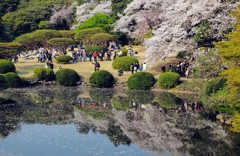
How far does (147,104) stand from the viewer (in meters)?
32.6

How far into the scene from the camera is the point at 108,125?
85.8 ft

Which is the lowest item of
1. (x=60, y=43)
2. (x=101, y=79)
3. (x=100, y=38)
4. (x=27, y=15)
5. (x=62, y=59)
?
(x=101, y=79)

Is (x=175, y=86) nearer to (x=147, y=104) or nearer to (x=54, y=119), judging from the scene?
(x=147, y=104)

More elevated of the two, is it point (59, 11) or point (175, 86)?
point (59, 11)

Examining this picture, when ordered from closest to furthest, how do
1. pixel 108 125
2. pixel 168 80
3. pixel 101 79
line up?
1. pixel 108 125
2. pixel 168 80
3. pixel 101 79

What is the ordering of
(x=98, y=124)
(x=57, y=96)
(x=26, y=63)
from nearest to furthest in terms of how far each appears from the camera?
(x=98, y=124) → (x=57, y=96) → (x=26, y=63)

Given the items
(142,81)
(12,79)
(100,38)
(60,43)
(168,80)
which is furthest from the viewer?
(100,38)

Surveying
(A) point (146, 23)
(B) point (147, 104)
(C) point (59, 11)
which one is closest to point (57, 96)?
(B) point (147, 104)

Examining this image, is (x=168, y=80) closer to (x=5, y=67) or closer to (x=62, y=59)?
(x=62, y=59)

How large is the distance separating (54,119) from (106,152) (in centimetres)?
765

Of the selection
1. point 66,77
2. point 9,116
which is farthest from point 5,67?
point 9,116

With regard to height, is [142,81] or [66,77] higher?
[66,77]

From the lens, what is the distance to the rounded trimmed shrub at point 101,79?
38.7 metres

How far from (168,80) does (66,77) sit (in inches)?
342
